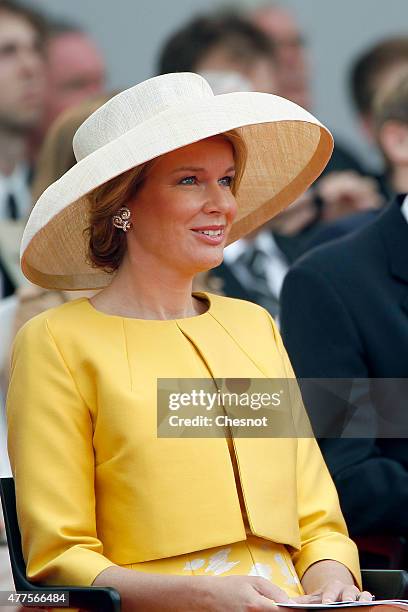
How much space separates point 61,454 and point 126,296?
43 centimetres

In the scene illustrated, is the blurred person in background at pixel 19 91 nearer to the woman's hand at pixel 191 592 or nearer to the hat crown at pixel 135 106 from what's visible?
the hat crown at pixel 135 106

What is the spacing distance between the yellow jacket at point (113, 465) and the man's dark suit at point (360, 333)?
646 mm

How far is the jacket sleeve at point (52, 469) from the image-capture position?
2.89 m

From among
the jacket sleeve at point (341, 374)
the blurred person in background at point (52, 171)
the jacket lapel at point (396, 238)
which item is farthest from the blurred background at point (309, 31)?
the jacket sleeve at point (341, 374)

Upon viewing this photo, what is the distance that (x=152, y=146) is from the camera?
3.03 meters

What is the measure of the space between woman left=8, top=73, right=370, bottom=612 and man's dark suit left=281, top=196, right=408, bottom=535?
52cm

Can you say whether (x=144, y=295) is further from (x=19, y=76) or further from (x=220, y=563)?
(x=19, y=76)

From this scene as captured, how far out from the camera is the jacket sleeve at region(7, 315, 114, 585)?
289 centimetres

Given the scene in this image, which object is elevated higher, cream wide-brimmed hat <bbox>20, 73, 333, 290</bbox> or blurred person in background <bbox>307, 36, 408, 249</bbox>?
blurred person in background <bbox>307, 36, 408, 249</bbox>

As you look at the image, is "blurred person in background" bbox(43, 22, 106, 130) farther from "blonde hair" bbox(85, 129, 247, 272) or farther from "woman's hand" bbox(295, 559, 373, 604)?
"woman's hand" bbox(295, 559, 373, 604)

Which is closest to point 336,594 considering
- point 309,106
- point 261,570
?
point 261,570

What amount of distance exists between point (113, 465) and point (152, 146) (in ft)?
2.18

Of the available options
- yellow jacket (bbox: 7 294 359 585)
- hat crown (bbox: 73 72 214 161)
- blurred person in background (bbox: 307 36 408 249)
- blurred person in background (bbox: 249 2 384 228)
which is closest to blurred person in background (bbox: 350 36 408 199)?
→ blurred person in background (bbox: 307 36 408 249)

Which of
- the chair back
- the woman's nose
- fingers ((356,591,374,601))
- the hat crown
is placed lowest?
fingers ((356,591,374,601))
